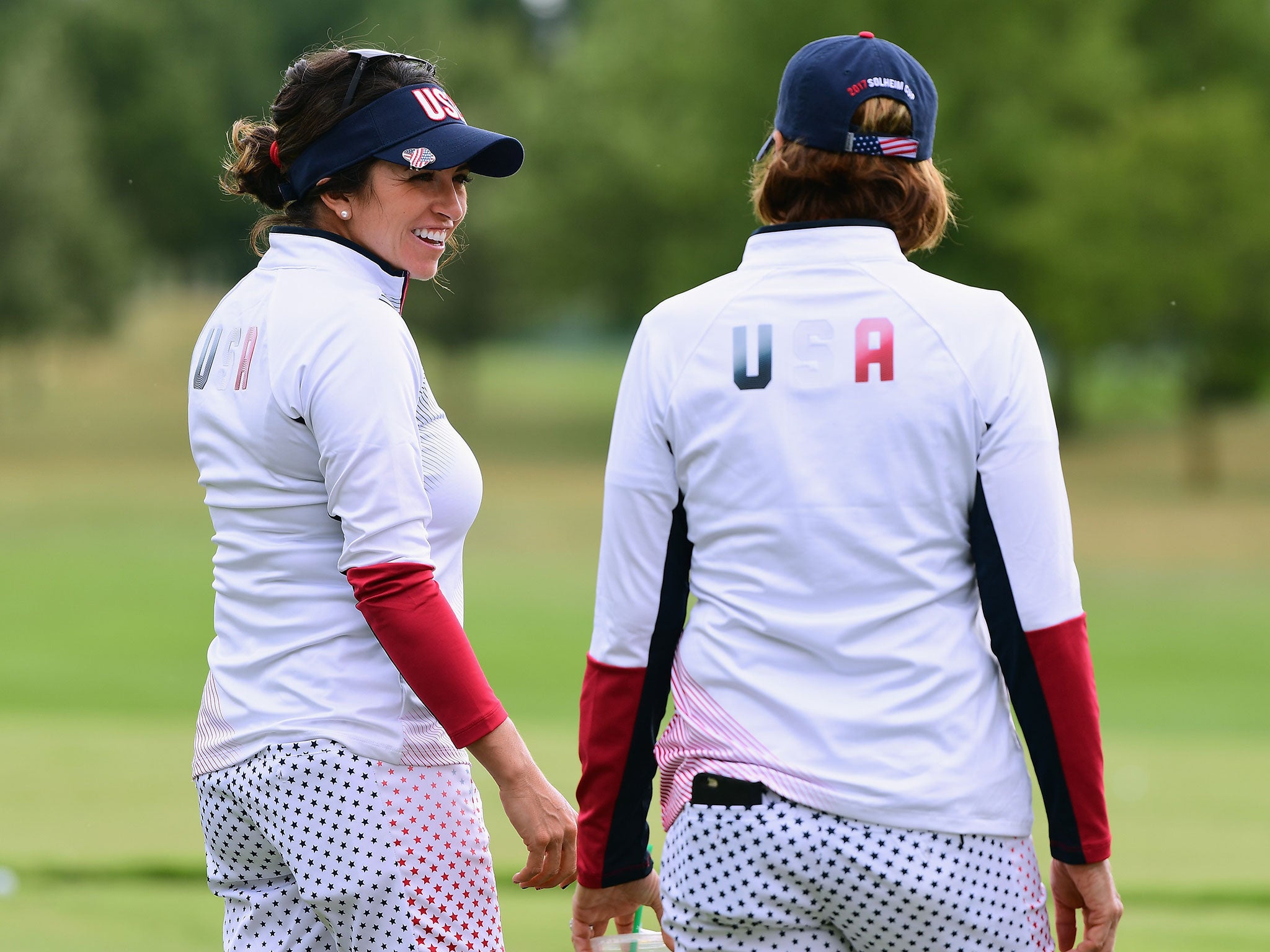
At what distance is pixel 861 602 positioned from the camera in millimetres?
2051

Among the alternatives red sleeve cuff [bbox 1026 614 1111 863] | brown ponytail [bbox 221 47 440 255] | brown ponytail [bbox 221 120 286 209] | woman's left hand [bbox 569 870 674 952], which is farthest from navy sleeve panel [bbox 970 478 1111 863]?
brown ponytail [bbox 221 120 286 209]

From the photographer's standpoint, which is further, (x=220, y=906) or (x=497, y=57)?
(x=497, y=57)

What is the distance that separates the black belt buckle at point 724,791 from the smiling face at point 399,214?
91cm

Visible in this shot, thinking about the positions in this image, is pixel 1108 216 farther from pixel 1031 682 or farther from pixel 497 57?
pixel 1031 682

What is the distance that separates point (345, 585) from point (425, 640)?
0.16 m

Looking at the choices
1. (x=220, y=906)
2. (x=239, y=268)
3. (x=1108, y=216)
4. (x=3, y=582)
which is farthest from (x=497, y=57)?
(x=220, y=906)

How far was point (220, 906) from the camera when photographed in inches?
202

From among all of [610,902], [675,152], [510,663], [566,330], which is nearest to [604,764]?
[610,902]

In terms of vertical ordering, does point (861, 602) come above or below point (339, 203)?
below

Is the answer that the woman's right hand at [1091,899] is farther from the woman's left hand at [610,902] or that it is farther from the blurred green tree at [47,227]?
the blurred green tree at [47,227]

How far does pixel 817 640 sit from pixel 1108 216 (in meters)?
30.1

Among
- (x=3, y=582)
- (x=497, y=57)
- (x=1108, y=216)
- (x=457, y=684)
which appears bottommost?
(x=3, y=582)

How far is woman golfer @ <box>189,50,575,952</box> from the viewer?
2.24 metres

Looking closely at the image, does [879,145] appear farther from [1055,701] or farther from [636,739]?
[636,739]
